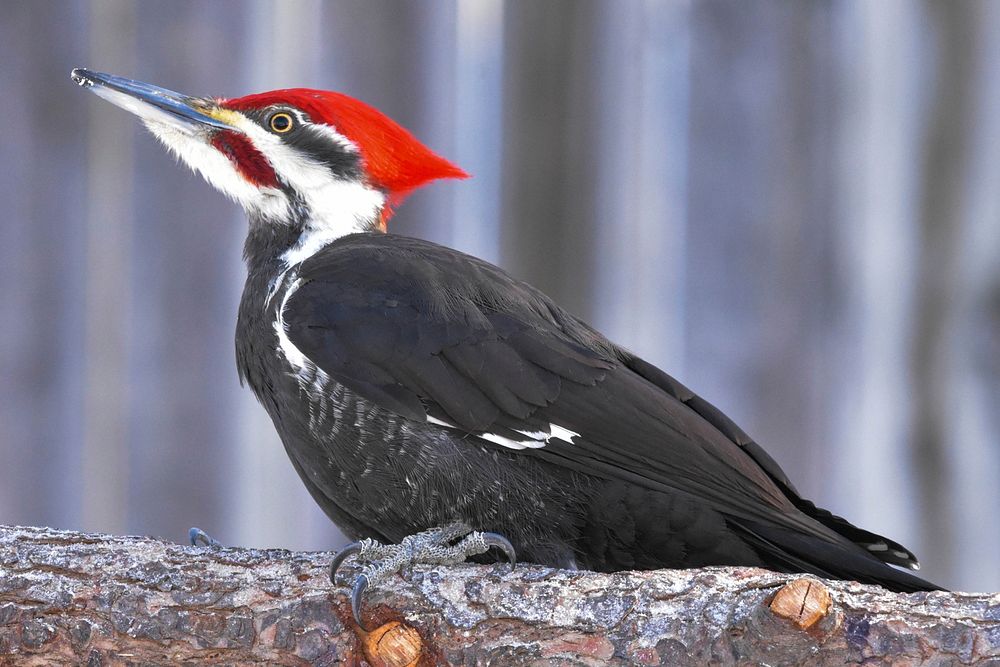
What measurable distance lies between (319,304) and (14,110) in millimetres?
1074

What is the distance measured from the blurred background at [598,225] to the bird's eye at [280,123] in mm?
379

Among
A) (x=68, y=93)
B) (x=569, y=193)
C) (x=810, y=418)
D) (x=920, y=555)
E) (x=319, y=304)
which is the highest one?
(x=68, y=93)

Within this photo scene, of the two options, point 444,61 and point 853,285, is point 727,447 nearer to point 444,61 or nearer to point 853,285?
point 853,285

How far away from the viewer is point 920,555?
284cm

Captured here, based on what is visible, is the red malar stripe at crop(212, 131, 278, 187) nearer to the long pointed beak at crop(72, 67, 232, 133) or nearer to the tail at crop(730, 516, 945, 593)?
the long pointed beak at crop(72, 67, 232, 133)

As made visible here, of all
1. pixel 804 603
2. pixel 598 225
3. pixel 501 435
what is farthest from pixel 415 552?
pixel 598 225

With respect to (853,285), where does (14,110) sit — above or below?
above

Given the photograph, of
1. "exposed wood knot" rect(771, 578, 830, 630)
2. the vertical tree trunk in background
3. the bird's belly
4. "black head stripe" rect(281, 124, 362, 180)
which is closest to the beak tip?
"black head stripe" rect(281, 124, 362, 180)

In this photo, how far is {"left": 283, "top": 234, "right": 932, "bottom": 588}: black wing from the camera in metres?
2.18

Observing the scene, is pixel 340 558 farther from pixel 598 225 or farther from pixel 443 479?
pixel 598 225

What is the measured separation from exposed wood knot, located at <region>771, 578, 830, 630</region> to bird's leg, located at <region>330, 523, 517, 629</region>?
464 mm

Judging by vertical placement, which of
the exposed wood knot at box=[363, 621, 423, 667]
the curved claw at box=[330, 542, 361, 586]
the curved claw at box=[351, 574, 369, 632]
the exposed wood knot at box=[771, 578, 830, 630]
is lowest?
the exposed wood knot at box=[363, 621, 423, 667]

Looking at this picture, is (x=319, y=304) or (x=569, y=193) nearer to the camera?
(x=319, y=304)

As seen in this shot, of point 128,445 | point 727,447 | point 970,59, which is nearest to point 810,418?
point 727,447
